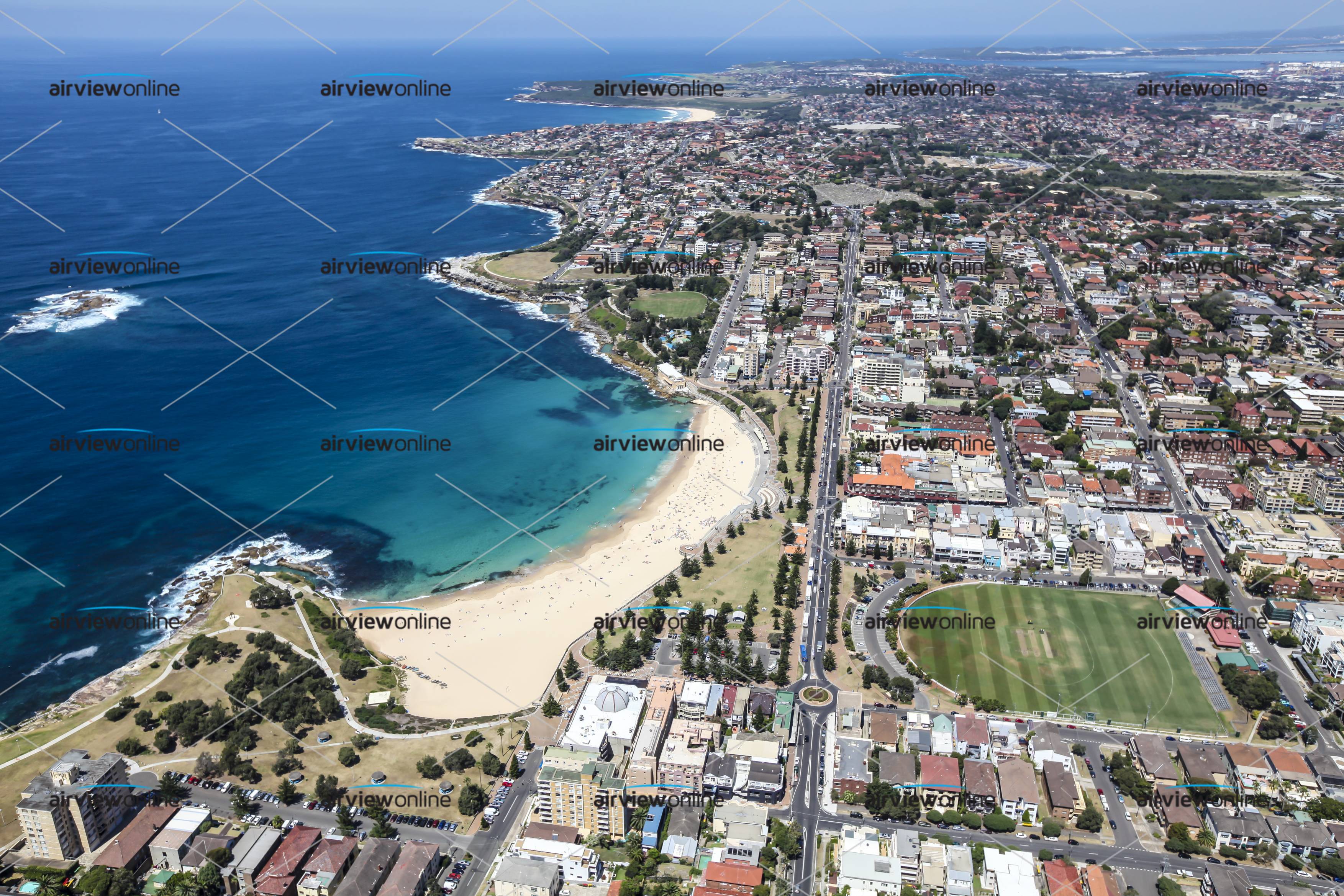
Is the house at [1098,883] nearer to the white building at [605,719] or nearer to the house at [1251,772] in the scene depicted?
the house at [1251,772]

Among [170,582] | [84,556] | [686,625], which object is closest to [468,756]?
[686,625]

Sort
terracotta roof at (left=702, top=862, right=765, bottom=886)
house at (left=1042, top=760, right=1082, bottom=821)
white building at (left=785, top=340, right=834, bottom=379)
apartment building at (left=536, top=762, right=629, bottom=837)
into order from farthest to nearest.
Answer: white building at (left=785, top=340, right=834, bottom=379), house at (left=1042, top=760, right=1082, bottom=821), apartment building at (left=536, top=762, right=629, bottom=837), terracotta roof at (left=702, top=862, right=765, bottom=886)

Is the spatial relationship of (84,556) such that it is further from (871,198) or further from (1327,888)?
(871,198)

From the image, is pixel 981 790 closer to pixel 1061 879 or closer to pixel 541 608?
pixel 1061 879

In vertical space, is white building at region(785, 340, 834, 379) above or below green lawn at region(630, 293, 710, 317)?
below

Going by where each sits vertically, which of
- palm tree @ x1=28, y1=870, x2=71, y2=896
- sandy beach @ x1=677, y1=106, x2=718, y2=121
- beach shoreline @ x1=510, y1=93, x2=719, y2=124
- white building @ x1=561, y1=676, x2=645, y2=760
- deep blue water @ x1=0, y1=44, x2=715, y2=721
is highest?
beach shoreline @ x1=510, y1=93, x2=719, y2=124

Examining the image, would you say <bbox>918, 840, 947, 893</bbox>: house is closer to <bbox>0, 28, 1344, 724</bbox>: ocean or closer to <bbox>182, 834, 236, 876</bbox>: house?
<bbox>182, 834, 236, 876</bbox>: house

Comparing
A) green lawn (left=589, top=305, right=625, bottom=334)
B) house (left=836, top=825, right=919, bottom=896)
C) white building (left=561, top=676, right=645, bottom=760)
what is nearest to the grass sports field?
house (left=836, top=825, right=919, bottom=896)
